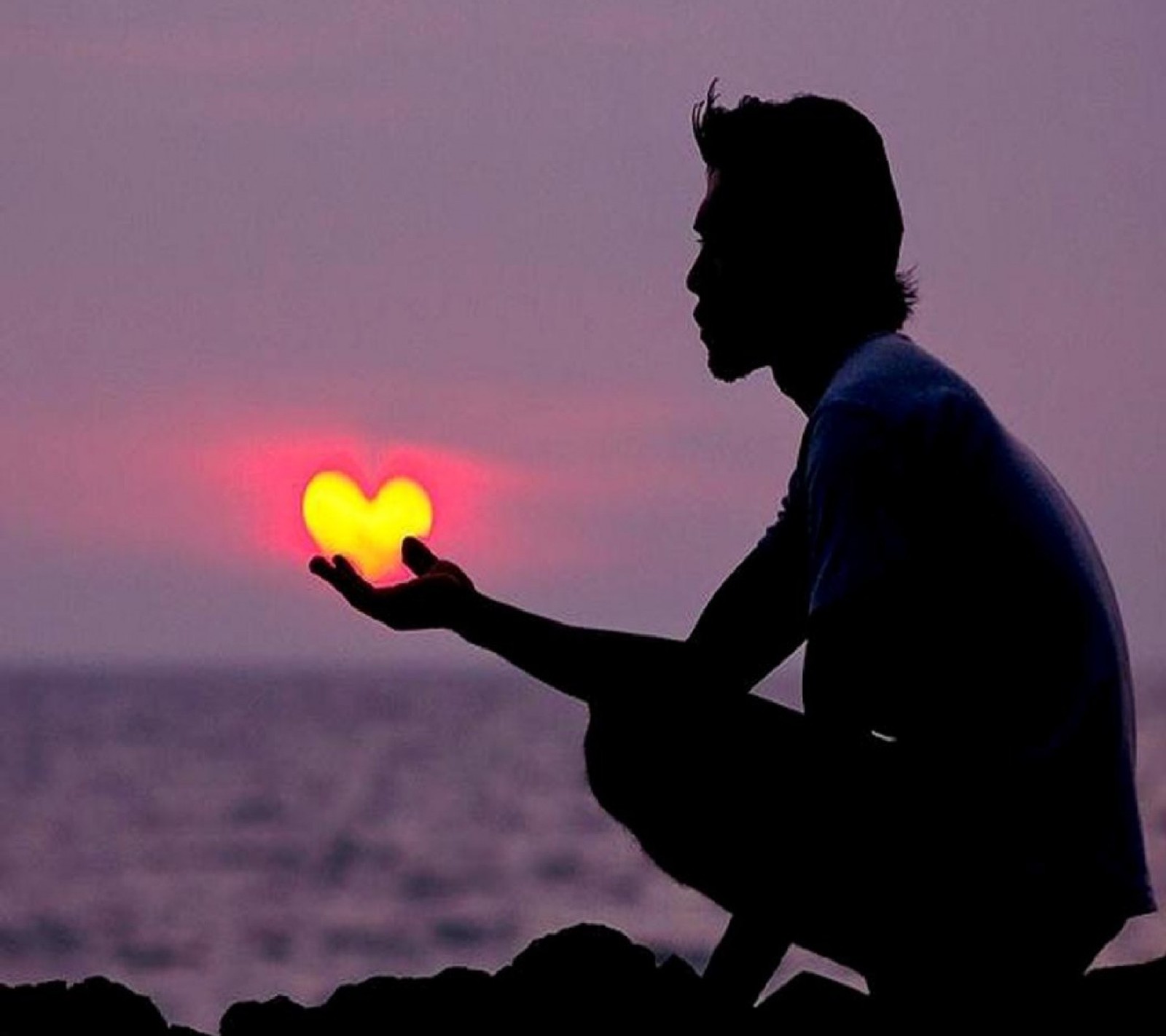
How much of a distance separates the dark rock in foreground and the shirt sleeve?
6.39ft

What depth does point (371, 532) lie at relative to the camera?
20.9 ft

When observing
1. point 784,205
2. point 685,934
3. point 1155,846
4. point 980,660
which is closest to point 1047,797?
point 980,660

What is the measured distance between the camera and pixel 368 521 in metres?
6.38

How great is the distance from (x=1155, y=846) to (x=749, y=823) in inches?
1841

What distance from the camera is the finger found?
20.9 ft

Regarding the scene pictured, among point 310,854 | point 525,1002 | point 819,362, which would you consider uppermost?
point 310,854

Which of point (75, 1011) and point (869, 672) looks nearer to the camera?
point (869, 672)

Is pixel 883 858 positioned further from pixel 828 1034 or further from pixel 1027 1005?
pixel 828 1034

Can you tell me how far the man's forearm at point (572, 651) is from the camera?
6090 millimetres

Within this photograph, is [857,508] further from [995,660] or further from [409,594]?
[409,594]

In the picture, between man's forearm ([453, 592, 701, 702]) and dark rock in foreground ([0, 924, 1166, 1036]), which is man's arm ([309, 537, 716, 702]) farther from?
dark rock in foreground ([0, 924, 1166, 1036])

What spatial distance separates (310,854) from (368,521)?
55.7m

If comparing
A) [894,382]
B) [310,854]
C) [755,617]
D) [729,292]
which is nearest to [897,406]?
[894,382]

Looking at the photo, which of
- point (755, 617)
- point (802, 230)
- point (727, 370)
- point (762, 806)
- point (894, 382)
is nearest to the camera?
point (894, 382)
